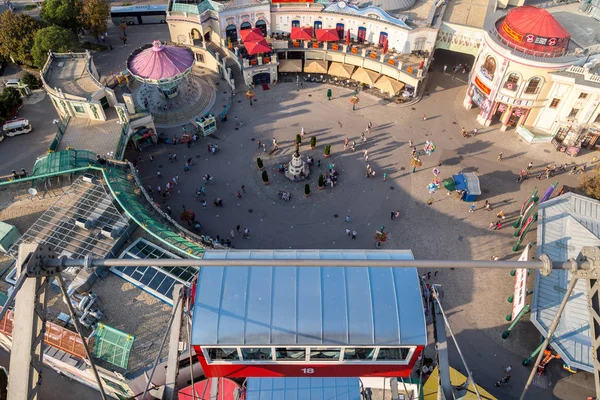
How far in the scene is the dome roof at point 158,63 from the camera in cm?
5362

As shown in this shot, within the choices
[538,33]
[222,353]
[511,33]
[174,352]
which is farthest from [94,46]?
[222,353]

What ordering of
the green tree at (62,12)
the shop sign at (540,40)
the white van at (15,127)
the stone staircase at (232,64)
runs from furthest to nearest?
the green tree at (62,12) < the stone staircase at (232,64) < the white van at (15,127) < the shop sign at (540,40)

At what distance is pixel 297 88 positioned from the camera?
2493 inches

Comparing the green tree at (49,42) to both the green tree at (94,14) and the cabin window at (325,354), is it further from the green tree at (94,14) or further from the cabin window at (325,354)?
the cabin window at (325,354)

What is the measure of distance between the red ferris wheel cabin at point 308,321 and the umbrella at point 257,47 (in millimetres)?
45053

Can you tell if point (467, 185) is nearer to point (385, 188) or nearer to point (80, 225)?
point (385, 188)

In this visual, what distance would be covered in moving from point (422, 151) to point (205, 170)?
1049 inches

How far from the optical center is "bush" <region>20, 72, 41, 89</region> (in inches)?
2416

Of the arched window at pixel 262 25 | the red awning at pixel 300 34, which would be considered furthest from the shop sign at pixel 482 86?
the arched window at pixel 262 25

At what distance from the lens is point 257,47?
60.7m

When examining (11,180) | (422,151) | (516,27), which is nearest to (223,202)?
(11,180)

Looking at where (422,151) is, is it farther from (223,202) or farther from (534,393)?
(534,393)

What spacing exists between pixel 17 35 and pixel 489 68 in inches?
2492

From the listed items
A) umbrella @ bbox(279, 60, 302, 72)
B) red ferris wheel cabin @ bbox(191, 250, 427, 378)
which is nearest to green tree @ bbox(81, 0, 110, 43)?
umbrella @ bbox(279, 60, 302, 72)
